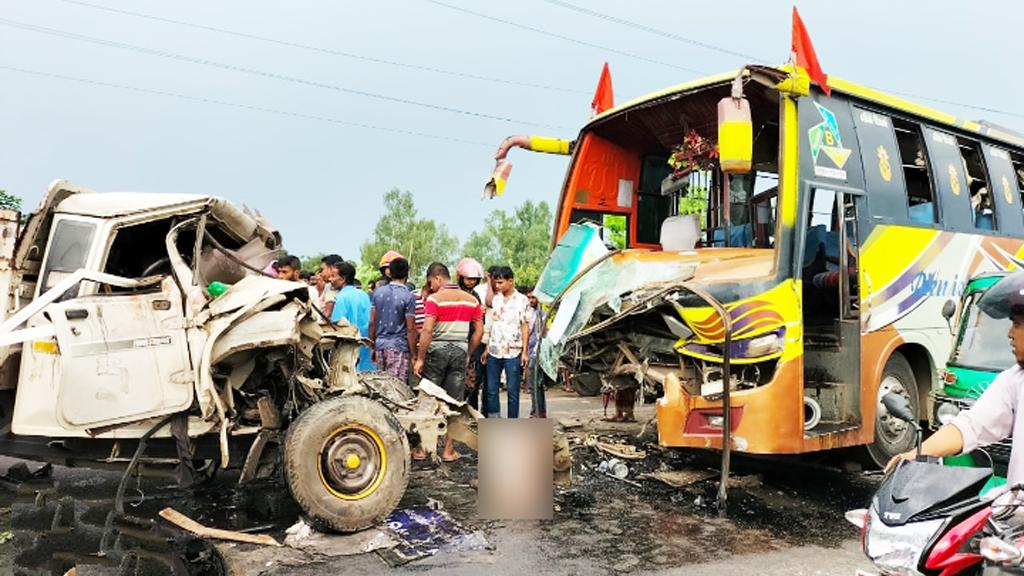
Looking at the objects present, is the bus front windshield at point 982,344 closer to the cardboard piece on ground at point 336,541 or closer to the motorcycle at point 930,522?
the motorcycle at point 930,522

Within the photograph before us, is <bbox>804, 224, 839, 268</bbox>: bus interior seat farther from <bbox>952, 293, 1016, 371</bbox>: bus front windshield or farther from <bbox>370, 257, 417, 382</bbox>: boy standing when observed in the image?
<bbox>370, 257, 417, 382</bbox>: boy standing

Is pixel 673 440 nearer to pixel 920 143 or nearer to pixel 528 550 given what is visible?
pixel 528 550

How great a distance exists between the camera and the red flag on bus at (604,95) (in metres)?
7.64

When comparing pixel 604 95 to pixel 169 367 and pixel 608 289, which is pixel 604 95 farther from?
pixel 169 367

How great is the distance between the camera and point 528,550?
15.1 ft

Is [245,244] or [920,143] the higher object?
[920,143]

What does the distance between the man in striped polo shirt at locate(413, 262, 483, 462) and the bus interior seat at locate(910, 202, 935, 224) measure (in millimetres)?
4082

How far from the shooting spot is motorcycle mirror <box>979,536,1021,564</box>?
216cm

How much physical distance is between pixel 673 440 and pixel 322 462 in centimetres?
247

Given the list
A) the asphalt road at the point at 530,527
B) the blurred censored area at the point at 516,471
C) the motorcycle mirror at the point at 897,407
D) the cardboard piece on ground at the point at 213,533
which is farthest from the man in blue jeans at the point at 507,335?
the motorcycle mirror at the point at 897,407

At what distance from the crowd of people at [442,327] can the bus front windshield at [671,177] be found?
1187mm

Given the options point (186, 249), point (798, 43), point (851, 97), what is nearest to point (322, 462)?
point (186, 249)

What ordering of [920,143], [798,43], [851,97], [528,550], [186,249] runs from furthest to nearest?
[920,143], [851,97], [798,43], [186,249], [528,550]

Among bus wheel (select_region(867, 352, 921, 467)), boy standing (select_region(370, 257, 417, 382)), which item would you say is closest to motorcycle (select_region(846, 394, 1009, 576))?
bus wheel (select_region(867, 352, 921, 467))
